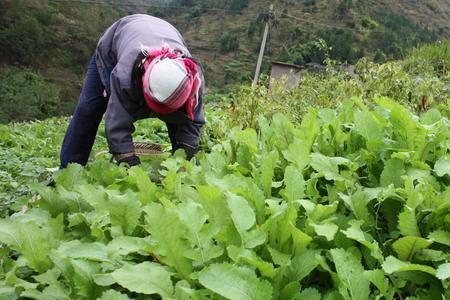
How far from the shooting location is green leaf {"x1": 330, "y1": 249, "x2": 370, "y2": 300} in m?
0.87

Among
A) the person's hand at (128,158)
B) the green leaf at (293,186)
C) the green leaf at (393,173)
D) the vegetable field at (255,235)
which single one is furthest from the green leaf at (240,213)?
the person's hand at (128,158)

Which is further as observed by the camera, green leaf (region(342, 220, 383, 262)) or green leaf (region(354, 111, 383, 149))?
green leaf (region(354, 111, 383, 149))

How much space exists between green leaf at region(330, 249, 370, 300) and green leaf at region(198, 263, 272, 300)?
0.14m

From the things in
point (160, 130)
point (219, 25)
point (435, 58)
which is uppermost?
point (435, 58)

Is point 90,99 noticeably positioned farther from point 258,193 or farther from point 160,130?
point 160,130

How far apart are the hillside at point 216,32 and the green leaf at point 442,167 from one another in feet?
120

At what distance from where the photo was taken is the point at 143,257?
1.07 m

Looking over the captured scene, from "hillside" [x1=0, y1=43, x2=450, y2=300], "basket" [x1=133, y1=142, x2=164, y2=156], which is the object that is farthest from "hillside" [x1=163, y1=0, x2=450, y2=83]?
"hillside" [x1=0, y1=43, x2=450, y2=300]

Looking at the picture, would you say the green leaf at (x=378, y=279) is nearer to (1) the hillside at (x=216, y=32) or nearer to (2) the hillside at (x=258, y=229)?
(2) the hillside at (x=258, y=229)

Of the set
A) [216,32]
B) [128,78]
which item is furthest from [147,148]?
[216,32]

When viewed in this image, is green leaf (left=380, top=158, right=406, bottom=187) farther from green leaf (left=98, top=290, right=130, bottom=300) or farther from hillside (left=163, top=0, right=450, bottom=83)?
hillside (left=163, top=0, right=450, bottom=83)

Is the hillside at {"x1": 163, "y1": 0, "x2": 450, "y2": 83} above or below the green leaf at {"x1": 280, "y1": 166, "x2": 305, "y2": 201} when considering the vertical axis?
below

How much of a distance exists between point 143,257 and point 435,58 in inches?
279

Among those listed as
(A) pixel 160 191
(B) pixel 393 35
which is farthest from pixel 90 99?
(B) pixel 393 35
